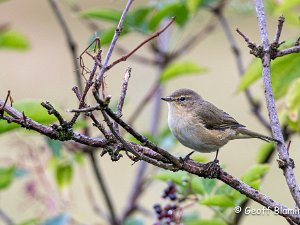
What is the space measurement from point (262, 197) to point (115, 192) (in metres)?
8.36

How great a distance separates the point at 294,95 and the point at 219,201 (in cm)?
52

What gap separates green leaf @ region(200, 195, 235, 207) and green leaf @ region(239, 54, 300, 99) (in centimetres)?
51

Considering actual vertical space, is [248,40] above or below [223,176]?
above

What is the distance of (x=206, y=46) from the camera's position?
14570 millimetres

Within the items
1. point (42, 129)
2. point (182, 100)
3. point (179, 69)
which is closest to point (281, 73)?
point (179, 69)

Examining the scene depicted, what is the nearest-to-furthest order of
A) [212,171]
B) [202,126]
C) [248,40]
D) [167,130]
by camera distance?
[212,171] → [248,40] → [202,126] → [167,130]

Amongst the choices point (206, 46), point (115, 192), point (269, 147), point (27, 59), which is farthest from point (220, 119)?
point (27, 59)

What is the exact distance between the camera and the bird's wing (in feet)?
11.1

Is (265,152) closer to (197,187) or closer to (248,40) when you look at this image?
(197,187)

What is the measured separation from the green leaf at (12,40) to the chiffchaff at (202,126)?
38.3 inches

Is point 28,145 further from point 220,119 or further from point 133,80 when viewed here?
point 133,80

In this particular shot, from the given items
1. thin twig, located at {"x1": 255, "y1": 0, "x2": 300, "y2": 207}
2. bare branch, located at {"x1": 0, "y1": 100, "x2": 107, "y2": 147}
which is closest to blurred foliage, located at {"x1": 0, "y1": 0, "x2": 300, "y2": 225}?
thin twig, located at {"x1": 255, "y1": 0, "x2": 300, "y2": 207}

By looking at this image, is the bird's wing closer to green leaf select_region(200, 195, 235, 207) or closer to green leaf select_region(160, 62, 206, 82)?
green leaf select_region(160, 62, 206, 82)

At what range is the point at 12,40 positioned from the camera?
361 cm
